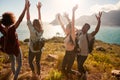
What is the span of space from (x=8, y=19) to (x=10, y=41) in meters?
0.50

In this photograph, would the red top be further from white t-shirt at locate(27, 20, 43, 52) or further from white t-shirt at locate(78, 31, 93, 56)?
white t-shirt at locate(78, 31, 93, 56)

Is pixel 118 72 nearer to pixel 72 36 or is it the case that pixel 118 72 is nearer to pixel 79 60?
pixel 79 60

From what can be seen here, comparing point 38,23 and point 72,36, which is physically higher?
point 38,23

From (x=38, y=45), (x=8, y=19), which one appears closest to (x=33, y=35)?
(x=38, y=45)

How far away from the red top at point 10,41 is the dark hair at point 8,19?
0.44 ft

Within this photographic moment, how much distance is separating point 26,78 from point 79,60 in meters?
1.68

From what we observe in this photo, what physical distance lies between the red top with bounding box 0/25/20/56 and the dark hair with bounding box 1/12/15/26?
0.44ft

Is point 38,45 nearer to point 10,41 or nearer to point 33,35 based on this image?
point 33,35

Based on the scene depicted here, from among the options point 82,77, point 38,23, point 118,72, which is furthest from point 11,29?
point 118,72

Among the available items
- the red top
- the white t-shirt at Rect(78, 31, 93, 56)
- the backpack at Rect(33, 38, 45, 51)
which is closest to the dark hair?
the red top

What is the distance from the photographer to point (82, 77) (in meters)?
6.65

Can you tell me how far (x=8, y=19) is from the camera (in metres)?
4.79

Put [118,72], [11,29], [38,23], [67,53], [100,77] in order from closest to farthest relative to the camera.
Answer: [11,29] → [38,23] → [67,53] → [100,77] → [118,72]

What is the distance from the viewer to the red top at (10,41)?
4805 mm
